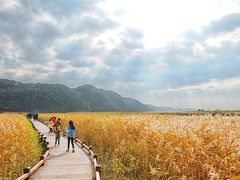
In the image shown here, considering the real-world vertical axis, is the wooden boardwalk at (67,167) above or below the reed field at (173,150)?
below

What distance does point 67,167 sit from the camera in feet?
56.2

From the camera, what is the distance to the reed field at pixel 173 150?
31.7 feet

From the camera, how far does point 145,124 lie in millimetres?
19359

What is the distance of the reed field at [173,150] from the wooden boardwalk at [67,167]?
1.06 metres

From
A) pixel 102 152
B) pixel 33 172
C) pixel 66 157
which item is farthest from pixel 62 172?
pixel 102 152

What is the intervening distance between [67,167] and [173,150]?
704 centimetres

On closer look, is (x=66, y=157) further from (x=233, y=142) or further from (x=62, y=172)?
(x=233, y=142)

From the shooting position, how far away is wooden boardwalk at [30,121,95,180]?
15.0 m

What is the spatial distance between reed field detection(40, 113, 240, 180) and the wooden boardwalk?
1.06 metres

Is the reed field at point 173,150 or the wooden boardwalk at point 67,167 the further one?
the wooden boardwalk at point 67,167

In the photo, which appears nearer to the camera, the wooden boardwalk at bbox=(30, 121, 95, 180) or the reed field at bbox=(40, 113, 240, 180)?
the reed field at bbox=(40, 113, 240, 180)

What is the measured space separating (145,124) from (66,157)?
15.7 ft

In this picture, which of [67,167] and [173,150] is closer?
[173,150]

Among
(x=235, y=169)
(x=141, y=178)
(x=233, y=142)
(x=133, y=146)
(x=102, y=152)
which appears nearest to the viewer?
(x=235, y=169)
